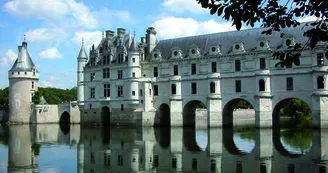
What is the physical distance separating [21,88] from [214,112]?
3131 centimetres

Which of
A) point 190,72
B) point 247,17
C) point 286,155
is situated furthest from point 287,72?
point 247,17

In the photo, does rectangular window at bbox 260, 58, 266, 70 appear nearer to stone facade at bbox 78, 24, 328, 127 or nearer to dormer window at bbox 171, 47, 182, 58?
stone facade at bbox 78, 24, 328, 127

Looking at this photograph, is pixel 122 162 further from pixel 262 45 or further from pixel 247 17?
pixel 262 45

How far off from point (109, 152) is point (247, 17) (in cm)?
1597

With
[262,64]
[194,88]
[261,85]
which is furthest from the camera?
[194,88]

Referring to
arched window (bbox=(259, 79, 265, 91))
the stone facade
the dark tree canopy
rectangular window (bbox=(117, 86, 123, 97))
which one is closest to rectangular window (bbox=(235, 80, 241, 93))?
the stone facade

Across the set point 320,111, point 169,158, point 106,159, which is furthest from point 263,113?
point 106,159

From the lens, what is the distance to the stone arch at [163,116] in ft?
144

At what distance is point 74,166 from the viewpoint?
1599 cm

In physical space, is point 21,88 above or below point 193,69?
below

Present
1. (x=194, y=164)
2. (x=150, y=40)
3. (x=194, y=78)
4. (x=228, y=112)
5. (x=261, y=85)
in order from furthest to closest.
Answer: (x=150, y=40) → (x=194, y=78) → (x=228, y=112) → (x=261, y=85) → (x=194, y=164)

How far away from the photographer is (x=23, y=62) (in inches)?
2212

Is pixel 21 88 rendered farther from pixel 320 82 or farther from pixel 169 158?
pixel 169 158

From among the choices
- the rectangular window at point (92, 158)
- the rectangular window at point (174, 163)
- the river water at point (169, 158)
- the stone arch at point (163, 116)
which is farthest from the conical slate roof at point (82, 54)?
the rectangular window at point (174, 163)
